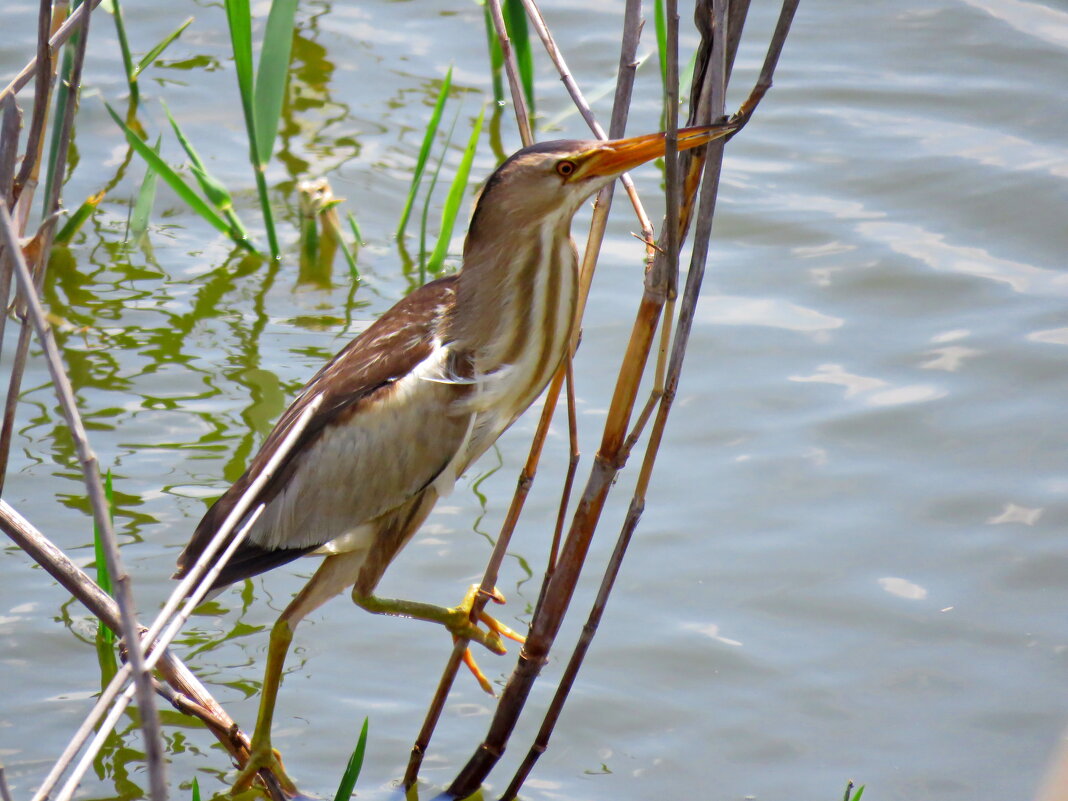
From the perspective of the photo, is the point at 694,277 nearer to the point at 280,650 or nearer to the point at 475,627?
the point at 475,627

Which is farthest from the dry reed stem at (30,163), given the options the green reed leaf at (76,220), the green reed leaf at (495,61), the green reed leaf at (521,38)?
the green reed leaf at (495,61)

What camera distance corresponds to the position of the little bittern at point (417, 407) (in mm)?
2549

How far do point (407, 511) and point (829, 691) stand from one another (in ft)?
3.79

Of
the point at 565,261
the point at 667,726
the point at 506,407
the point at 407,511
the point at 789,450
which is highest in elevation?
the point at 565,261

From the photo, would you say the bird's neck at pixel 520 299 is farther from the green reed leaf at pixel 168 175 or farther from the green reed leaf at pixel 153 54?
the green reed leaf at pixel 153 54

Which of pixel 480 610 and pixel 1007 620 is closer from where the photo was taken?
pixel 480 610

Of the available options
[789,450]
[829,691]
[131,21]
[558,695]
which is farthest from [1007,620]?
[131,21]

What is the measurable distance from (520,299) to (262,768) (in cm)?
107

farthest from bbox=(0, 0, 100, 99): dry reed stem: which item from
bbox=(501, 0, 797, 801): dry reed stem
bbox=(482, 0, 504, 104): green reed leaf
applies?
bbox=(482, 0, 504, 104): green reed leaf

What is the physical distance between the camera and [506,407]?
2.68 meters

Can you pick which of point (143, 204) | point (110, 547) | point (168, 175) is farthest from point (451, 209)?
point (110, 547)

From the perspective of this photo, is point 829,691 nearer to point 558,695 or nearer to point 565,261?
point 558,695

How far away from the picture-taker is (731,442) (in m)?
3.98

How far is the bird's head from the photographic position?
233 centimetres
